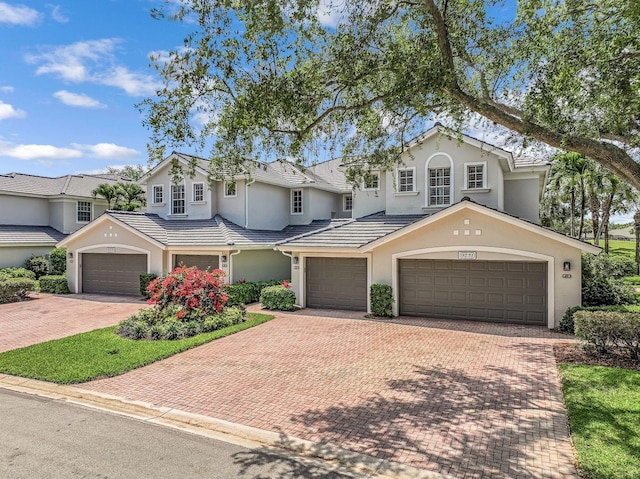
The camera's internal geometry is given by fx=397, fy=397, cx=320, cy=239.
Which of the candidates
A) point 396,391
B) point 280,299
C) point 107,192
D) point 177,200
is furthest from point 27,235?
point 396,391

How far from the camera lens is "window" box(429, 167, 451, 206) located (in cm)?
1795

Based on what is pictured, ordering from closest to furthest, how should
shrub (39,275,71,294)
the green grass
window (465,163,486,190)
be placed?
the green grass < window (465,163,486,190) < shrub (39,275,71,294)

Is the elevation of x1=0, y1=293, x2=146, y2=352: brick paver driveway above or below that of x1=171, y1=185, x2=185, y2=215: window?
below

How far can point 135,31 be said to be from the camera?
9.38 m

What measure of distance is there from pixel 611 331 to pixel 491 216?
5.43 metres

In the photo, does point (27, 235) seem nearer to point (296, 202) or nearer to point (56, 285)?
point (56, 285)

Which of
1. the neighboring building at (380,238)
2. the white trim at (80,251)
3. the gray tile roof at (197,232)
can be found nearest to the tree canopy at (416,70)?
the neighboring building at (380,238)

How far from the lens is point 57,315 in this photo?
16.1 metres

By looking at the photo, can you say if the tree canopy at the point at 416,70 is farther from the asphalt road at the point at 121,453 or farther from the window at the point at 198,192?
the window at the point at 198,192

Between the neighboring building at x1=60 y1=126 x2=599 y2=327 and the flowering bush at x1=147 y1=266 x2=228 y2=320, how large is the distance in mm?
3531

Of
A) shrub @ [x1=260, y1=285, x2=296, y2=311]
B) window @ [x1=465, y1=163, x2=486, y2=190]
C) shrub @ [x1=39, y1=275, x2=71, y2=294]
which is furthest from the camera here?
shrub @ [x1=39, y1=275, x2=71, y2=294]

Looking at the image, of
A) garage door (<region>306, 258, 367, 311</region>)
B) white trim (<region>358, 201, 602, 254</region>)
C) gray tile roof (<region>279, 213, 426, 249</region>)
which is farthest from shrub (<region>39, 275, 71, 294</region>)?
→ white trim (<region>358, 201, 602, 254</region>)

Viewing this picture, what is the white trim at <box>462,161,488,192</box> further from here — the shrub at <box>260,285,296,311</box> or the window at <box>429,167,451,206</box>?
the shrub at <box>260,285,296,311</box>

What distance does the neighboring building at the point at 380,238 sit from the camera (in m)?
13.8
